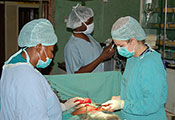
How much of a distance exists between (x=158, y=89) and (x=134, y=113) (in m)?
0.27

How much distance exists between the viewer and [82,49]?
8.93 ft

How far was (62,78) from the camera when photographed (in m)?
2.27

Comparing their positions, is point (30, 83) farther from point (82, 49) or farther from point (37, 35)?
point (82, 49)

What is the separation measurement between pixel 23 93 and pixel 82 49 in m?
1.42

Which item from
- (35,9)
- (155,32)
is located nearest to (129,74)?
(155,32)

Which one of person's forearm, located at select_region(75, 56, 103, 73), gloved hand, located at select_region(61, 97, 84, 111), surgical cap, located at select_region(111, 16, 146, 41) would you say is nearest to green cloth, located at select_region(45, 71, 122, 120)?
gloved hand, located at select_region(61, 97, 84, 111)

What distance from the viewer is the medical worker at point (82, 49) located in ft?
8.78

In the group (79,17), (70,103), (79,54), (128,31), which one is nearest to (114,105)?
(70,103)

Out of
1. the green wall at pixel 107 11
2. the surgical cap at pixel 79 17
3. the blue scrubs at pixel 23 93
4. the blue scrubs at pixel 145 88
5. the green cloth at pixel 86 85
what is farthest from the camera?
the green wall at pixel 107 11

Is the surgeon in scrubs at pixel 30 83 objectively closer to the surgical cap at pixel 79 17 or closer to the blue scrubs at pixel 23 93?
the blue scrubs at pixel 23 93

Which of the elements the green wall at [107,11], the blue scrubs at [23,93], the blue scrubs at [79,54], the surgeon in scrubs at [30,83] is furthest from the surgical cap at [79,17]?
the green wall at [107,11]

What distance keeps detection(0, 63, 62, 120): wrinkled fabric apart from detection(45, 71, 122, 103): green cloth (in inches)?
30.0

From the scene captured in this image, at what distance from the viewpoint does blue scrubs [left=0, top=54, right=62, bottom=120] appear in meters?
1.38

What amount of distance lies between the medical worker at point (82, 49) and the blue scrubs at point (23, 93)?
1191 mm
